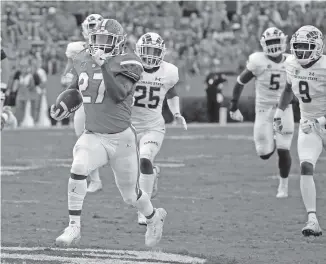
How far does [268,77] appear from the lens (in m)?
10.5

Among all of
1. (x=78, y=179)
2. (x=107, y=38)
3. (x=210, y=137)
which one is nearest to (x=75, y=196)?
(x=78, y=179)

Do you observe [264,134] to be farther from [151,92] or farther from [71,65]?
[71,65]

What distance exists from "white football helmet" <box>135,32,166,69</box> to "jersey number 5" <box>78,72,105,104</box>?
1.91m

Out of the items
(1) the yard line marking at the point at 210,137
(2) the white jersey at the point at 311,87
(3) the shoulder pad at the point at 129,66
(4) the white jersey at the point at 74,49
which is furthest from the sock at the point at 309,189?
(1) the yard line marking at the point at 210,137

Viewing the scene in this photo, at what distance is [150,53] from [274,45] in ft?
6.90

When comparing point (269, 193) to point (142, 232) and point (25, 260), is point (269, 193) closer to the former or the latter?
point (142, 232)

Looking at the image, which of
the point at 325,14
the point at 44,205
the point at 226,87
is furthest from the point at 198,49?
the point at 44,205

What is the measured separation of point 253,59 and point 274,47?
0.27 metres

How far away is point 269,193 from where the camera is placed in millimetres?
10523

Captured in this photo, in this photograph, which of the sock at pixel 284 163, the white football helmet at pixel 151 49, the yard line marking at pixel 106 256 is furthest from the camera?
the sock at pixel 284 163

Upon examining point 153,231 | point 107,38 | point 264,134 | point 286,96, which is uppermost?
point 107,38

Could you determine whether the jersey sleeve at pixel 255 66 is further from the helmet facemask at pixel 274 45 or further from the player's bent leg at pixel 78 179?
the player's bent leg at pixel 78 179

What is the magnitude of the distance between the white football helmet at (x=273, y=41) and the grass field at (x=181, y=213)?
60.4 inches

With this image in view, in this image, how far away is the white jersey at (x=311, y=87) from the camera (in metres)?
8.07
